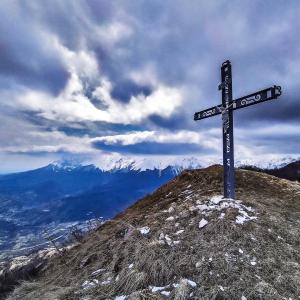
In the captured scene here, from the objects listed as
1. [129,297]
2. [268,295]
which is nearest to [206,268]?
[268,295]

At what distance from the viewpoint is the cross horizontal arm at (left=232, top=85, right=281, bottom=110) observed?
12188mm

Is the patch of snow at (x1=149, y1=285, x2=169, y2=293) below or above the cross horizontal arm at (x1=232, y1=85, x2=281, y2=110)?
below

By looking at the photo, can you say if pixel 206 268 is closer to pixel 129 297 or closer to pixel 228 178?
pixel 129 297

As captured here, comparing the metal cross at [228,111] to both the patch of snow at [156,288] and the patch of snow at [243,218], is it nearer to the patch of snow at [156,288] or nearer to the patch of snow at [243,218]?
the patch of snow at [243,218]

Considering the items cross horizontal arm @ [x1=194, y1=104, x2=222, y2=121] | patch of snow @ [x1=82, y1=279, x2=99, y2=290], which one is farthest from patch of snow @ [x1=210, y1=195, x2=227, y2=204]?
patch of snow @ [x1=82, y1=279, x2=99, y2=290]

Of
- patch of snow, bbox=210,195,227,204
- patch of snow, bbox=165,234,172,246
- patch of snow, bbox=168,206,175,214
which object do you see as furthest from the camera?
patch of snow, bbox=168,206,175,214

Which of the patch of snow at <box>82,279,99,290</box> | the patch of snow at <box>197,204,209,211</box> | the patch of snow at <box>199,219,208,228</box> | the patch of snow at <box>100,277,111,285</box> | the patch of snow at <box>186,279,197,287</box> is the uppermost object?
the patch of snow at <box>197,204,209,211</box>

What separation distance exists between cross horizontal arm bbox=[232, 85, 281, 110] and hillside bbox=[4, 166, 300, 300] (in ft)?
13.8

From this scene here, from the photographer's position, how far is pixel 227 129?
14.2 m

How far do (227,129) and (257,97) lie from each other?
6.59ft

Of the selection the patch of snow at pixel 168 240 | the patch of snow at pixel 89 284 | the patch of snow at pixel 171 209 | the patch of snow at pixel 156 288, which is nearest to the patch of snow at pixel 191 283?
the patch of snow at pixel 156 288

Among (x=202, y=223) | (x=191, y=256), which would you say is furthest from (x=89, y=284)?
(x=202, y=223)

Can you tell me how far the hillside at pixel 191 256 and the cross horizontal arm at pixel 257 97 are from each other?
13.8 feet

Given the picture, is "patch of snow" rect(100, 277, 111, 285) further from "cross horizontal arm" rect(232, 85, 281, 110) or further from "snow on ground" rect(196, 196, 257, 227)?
"cross horizontal arm" rect(232, 85, 281, 110)
